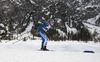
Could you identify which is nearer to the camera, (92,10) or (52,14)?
(52,14)

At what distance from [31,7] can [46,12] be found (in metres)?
15.6

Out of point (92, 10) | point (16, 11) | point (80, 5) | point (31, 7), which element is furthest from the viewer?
point (80, 5)

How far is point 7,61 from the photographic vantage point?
3002 mm

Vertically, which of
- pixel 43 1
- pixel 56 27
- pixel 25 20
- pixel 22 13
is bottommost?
pixel 56 27

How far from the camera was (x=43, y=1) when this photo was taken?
105250 mm

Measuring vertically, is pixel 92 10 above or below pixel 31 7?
above

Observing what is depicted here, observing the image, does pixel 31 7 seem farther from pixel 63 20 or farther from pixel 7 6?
pixel 63 20

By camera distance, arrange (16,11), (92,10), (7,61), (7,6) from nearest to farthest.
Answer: (7,61) → (7,6) → (16,11) → (92,10)

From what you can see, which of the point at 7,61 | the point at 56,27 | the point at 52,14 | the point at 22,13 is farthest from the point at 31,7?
the point at 7,61

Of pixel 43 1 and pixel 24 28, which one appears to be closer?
pixel 24 28

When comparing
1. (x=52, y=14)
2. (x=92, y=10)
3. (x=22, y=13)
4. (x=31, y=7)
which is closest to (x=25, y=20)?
(x=22, y=13)

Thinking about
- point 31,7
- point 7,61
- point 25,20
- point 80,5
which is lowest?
point 7,61

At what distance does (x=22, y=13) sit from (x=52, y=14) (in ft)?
85.3

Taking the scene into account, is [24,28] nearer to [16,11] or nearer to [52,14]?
[16,11]
